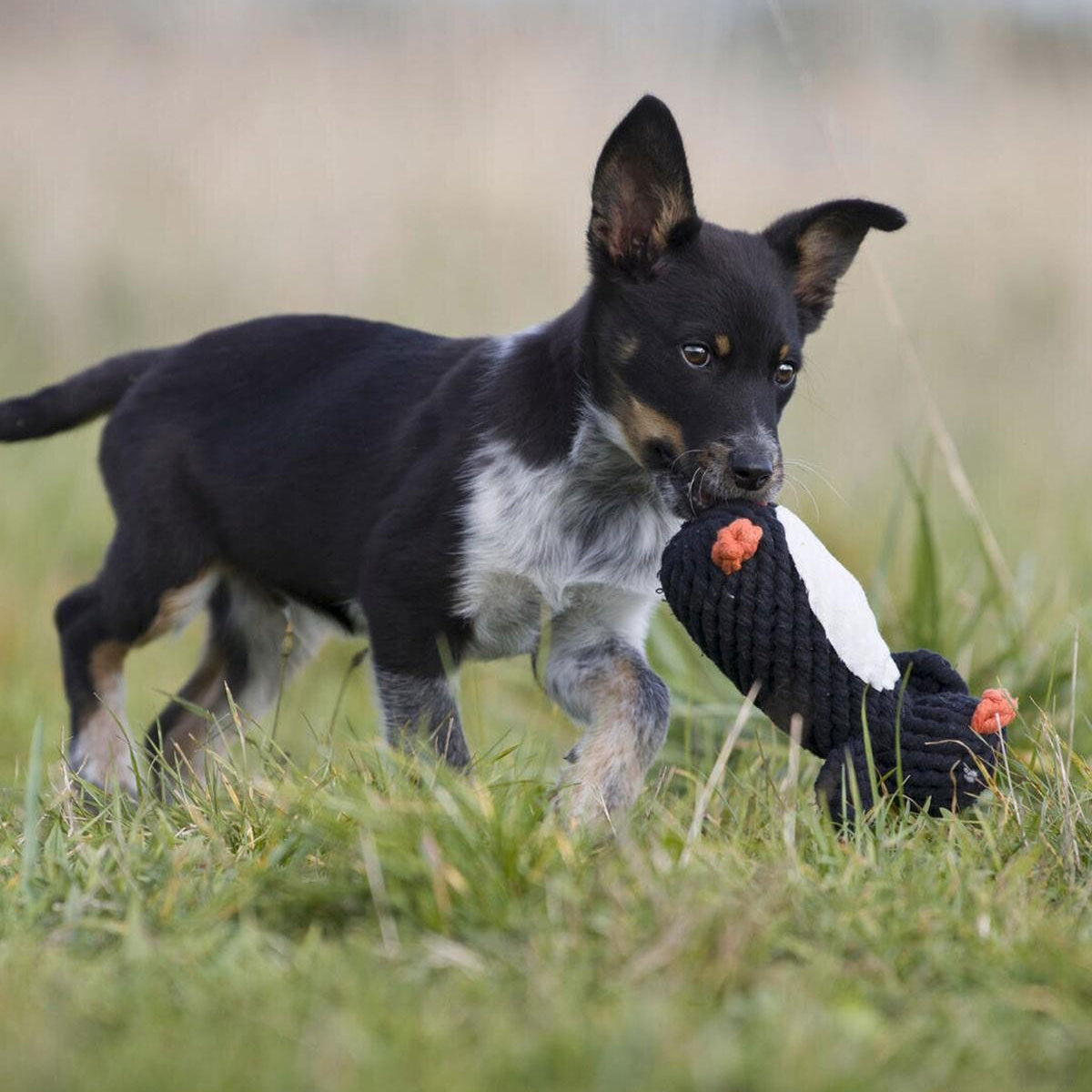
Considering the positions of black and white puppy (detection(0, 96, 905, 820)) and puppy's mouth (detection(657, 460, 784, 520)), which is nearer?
puppy's mouth (detection(657, 460, 784, 520))

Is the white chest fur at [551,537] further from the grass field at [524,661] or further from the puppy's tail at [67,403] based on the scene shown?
the puppy's tail at [67,403]

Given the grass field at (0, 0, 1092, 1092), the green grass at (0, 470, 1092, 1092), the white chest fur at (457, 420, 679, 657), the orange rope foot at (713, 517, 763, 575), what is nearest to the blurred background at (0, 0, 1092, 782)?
the grass field at (0, 0, 1092, 1092)

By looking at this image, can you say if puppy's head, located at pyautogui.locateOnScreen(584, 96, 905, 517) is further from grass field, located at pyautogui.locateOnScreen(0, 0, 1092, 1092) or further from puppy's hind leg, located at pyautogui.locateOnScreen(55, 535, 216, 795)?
puppy's hind leg, located at pyautogui.locateOnScreen(55, 535, 216, 795)

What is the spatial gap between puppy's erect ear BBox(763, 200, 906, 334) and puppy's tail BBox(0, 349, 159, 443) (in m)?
1.91

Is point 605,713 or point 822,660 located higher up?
point 822,660

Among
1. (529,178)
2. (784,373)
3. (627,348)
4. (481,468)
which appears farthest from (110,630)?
(529,178)

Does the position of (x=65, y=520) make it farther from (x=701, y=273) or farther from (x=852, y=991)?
(x=852, y=991)

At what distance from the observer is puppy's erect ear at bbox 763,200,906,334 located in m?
4.05

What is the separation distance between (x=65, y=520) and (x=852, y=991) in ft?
19.4

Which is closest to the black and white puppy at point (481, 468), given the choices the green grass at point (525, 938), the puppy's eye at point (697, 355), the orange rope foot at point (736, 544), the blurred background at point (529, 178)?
the puppy's eye at point (697, 355)

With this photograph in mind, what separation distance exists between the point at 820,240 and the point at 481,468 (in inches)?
37.9

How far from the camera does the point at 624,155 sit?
3867 millimetres

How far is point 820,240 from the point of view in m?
4.10

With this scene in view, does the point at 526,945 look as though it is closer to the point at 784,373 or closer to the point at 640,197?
the point at 784,373
